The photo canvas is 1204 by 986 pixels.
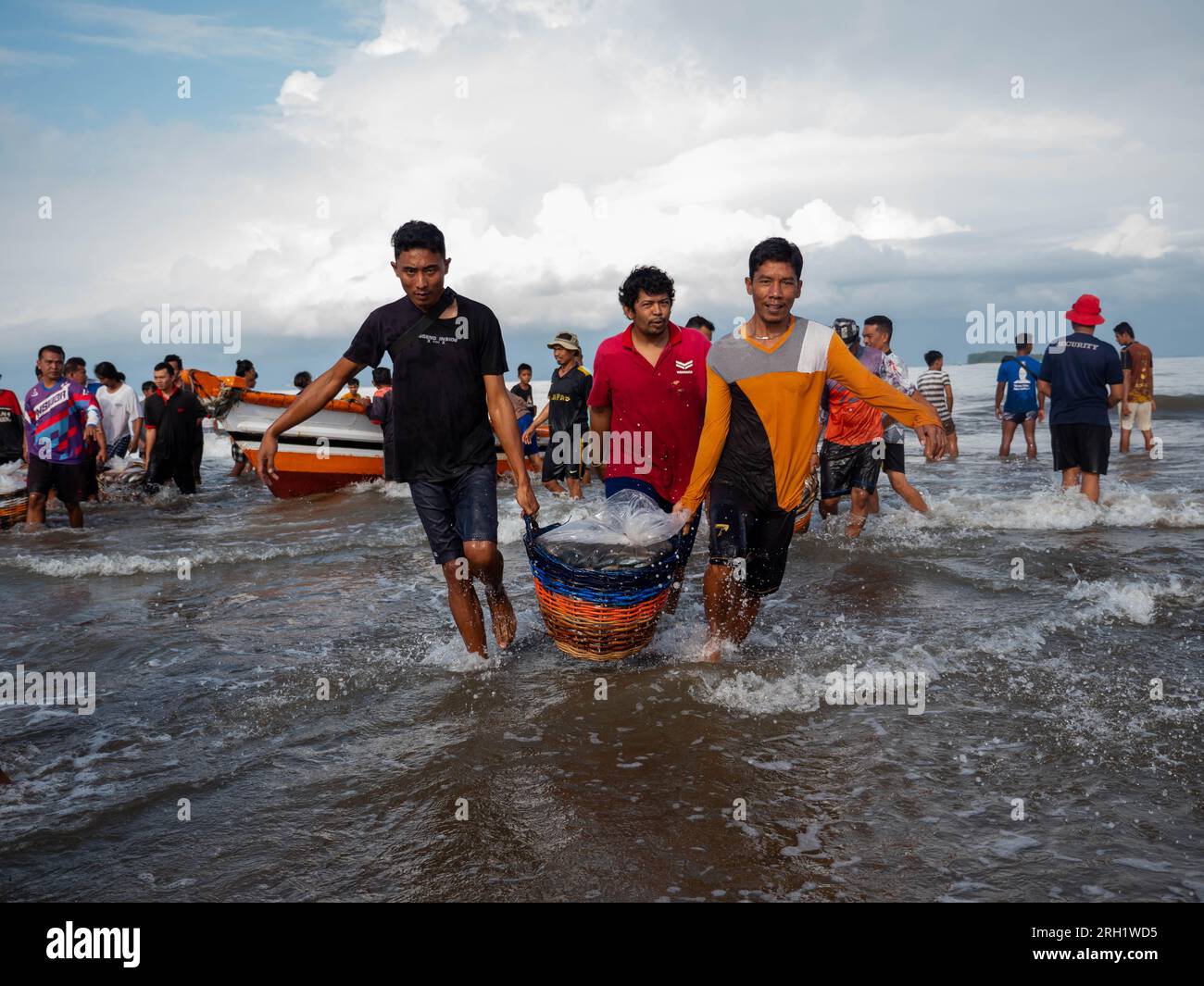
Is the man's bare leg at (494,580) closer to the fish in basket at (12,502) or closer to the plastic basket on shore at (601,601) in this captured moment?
the plastic basket on shore at (601,601)

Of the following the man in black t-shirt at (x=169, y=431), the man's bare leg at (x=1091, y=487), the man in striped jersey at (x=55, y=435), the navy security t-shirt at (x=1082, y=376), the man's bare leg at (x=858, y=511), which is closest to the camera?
the man's bare leg at (x=858, y=511)

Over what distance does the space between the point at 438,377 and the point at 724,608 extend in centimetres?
185

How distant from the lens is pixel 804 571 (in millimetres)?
7656

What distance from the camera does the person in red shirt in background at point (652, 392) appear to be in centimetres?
518

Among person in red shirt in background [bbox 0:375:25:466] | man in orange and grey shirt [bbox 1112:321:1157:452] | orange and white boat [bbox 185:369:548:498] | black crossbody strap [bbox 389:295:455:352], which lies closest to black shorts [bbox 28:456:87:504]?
person in red shirt in background [bbox 0:375:25:466]

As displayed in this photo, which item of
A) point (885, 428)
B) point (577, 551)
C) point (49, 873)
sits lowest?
point (49, 873)

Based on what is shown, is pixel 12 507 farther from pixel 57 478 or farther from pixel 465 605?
pixel 465 605

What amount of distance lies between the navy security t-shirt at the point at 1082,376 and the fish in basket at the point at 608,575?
5863mm

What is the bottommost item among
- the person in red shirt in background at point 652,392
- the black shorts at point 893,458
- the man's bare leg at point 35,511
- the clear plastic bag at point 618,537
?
the man's bare leg at point 35,511

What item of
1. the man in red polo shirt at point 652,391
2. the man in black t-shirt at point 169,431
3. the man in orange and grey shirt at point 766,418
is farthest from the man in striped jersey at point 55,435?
the man in orange and grey shirt at point 766,418

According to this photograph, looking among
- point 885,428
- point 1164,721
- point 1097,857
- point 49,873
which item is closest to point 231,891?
point 49,873

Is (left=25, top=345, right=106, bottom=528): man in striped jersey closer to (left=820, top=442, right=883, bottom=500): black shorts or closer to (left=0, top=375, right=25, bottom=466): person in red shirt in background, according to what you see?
(left=0, top=375, right=25, bottom=466): person in red shirt in background
